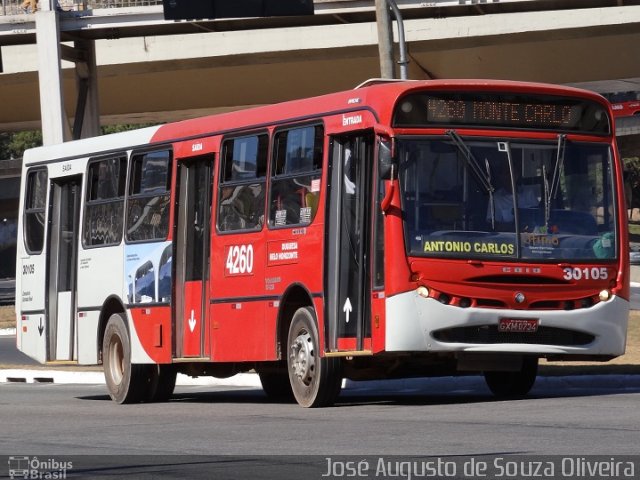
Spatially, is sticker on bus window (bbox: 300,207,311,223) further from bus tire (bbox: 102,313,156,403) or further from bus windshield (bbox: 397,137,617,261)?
bus tire (bbox: 102,313,156,403)

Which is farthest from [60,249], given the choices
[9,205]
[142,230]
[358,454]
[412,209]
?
[9,205]

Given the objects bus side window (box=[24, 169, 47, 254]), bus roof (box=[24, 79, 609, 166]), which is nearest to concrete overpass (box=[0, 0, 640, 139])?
bus side window (box=[24, 169, 47, 254])

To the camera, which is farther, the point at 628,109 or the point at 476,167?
the point at 628,109

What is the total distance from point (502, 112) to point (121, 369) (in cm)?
621

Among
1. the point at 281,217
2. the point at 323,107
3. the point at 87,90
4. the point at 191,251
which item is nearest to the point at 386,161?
the point at 323,107

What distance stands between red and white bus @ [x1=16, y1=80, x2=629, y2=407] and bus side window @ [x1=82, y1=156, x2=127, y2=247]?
180 centimetres

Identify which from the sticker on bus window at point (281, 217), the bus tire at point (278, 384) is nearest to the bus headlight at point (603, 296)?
the sticker on bus window at point (281, 217)

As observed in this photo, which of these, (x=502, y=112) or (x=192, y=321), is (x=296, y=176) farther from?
(x=192, y=321)

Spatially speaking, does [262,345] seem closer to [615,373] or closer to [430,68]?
[615,373]

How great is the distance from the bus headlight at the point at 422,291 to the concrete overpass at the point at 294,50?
21354 mm

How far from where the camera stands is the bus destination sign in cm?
1552

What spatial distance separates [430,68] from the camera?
45.1 metres

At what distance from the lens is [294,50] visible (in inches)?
1695

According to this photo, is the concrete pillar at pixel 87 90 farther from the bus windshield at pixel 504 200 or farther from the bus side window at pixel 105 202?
the bus windshield at pixel 504 200
